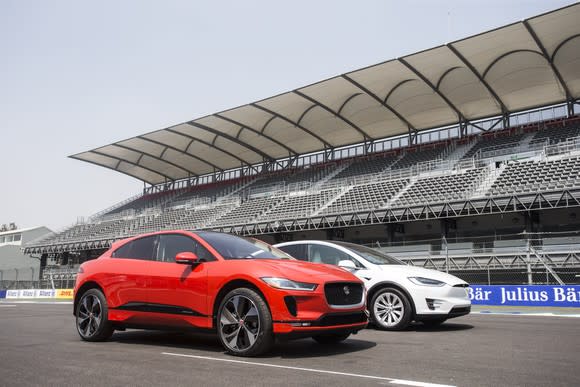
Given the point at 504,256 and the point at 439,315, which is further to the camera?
the point at 504,256

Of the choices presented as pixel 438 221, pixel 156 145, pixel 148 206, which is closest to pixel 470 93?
pixel 438 221

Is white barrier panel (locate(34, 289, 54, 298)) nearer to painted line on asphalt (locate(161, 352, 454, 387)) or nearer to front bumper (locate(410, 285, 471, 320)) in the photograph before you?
front bumper (locate(410, 285, 471, 320))

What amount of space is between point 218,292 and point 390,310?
142 inches

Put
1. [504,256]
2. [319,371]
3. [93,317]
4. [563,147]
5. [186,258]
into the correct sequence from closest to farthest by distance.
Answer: [319,371] → [186,258] → [93,317] → [504,256] → [563,147]

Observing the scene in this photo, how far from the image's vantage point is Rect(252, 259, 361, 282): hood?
18.1 feet

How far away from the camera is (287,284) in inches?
215

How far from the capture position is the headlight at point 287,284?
17.8 ft

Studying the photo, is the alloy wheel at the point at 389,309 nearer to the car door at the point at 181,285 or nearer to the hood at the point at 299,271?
the hood at the point at 299,271

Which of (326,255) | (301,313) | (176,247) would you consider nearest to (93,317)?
(176,247)

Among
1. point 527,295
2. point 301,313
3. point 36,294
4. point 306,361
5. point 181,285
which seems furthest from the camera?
point 36,294

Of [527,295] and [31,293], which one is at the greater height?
[527,295]

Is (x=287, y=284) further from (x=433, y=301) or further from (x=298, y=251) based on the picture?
(x=298, y=251)

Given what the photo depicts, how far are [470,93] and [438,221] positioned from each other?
8.85 metres

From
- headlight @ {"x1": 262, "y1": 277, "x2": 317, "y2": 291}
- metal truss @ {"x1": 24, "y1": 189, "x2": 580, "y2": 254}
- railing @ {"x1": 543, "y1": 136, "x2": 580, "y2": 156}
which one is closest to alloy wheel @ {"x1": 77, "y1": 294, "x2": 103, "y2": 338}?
headlight @ {"x1": 262, "y1": 277, "x2": 317, "y2": 291}
